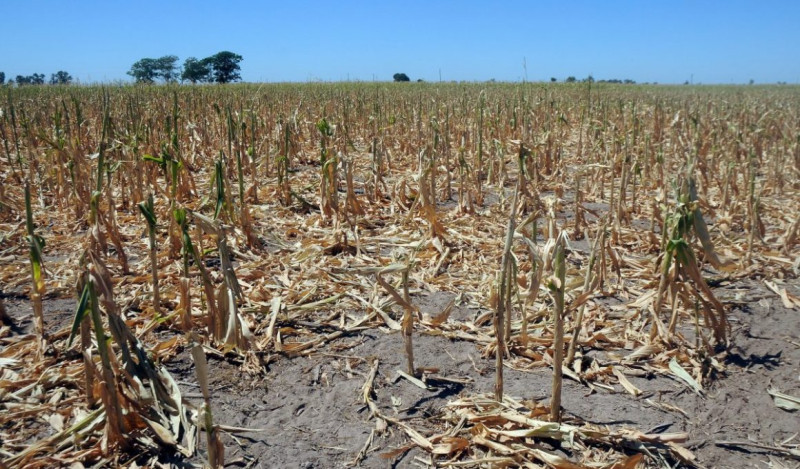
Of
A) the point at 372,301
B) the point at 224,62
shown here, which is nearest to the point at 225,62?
the point at 224,62

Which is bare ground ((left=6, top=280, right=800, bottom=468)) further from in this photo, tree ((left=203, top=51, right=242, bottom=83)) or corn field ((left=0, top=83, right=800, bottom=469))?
tree ((left=203, top=51, right=242, bottom=83))

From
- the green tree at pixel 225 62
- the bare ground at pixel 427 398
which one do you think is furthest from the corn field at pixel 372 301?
the green tree at pixel 225 62

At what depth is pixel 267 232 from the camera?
461 cm

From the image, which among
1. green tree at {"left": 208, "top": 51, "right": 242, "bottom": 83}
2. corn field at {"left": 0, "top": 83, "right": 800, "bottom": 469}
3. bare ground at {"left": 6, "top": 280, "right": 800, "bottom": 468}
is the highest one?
green tree at {"left": 208, "top": 51, "right": 242, "bottom": 83}

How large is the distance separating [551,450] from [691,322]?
149 cm

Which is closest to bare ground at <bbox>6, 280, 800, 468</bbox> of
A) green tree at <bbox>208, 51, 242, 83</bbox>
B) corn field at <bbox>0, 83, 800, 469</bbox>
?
corn field at <bbox>0, 83, 800, 469</bbox>

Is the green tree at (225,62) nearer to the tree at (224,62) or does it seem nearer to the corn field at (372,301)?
the tree at (224,62)

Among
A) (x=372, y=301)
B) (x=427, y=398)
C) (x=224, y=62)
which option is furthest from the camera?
(x=224, y=62)

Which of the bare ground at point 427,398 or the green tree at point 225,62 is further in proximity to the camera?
the green tree at point 225,62

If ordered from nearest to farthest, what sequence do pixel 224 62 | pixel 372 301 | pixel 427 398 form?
pixel 427 398
pixel 372 301
pixel 224 62

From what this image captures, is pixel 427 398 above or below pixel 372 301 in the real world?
below

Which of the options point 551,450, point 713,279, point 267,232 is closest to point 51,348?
point 267,232

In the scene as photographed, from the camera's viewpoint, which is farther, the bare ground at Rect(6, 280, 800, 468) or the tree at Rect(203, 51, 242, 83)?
the tree at Rect(203, 51, 242, 83)

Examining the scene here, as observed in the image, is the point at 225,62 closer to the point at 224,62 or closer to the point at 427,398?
the point at 224,62
